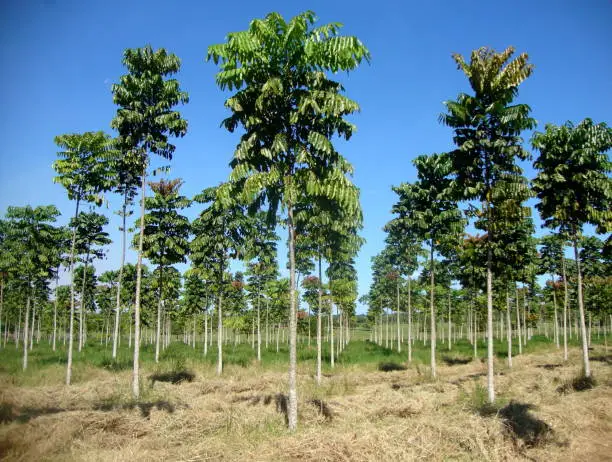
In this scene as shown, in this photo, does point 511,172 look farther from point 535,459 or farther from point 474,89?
point 535,459

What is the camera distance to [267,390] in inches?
764

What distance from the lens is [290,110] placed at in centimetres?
1311

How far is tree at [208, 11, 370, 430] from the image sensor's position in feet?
38.2

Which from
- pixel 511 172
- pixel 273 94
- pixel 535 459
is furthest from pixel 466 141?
pixel 535 459

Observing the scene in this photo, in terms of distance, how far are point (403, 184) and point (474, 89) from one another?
10392 mm

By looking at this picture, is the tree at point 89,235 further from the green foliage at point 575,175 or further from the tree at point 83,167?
the green foliage at point 575,175

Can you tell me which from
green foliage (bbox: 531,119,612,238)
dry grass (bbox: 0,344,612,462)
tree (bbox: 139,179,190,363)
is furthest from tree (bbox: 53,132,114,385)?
green foliage (bbox: 531,119,612,238)

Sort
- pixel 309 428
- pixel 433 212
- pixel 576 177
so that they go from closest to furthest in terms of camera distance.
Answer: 1. pixel 309 428
2. pixel 576 177
3. pixel 433 212

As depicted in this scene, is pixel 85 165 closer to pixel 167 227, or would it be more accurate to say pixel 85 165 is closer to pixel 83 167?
pixel 83 167

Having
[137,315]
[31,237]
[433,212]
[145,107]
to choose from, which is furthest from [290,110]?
[31,237]

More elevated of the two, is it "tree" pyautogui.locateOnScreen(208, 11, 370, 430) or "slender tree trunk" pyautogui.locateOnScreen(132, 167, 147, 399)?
"tree" pyautogui.locateOnScreen(208, 11, 370, 430)

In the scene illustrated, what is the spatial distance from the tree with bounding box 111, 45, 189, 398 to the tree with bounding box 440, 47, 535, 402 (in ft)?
41.0

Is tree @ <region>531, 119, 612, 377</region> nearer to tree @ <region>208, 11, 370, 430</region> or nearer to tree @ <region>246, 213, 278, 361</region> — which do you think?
tree @ <region>208, 11, 370, 430</region>

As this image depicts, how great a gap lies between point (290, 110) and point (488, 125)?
30.5 feet
